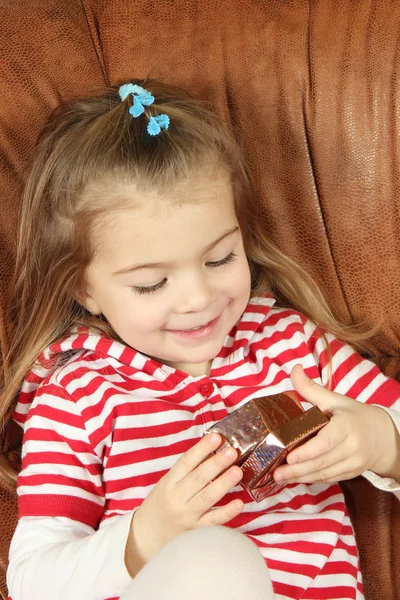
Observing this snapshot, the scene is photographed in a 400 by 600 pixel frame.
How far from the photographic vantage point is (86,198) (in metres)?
1.08

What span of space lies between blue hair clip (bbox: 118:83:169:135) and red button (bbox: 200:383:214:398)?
0.34 metres

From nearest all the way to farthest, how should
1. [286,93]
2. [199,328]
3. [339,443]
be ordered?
1. [339,443]
2. [199,328]
3. [286,93]

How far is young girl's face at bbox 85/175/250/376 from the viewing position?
1032 mm

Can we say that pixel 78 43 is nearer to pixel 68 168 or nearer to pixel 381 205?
pixel 68 168

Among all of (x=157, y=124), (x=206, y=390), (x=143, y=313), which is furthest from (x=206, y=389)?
(x=157, y=124)

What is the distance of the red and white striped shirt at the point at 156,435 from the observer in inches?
41.2

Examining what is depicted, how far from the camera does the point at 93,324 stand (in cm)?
120

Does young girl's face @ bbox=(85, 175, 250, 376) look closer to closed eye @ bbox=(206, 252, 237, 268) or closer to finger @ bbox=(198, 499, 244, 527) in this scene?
closed eye @ bbox=(206, 252, 237, 268)

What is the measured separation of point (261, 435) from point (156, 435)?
0.23 metres

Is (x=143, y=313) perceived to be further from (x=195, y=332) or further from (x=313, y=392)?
(x=313, y=392)

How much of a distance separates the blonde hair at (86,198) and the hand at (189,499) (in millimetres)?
300

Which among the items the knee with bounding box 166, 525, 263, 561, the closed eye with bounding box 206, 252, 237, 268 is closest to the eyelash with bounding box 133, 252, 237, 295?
the closed eye with bounding box 206, 252, 237, 268

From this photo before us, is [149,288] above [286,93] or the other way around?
the other way around

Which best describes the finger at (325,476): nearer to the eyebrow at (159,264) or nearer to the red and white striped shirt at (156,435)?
the red and white striped shirt at (156,435)
